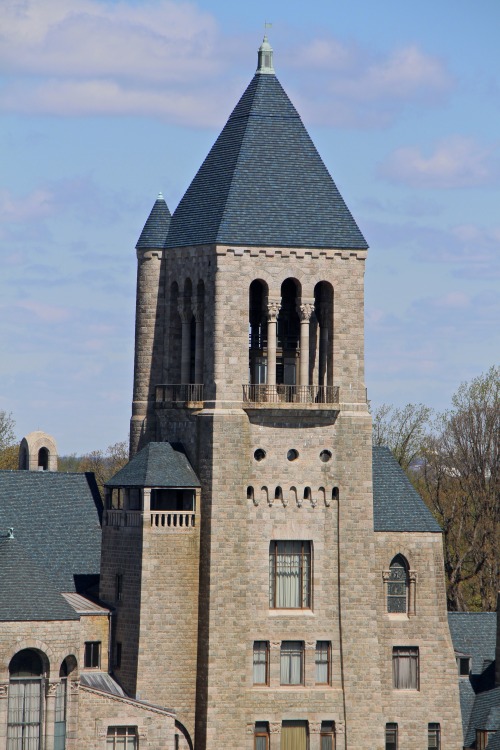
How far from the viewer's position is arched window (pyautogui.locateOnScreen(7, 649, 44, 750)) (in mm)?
76562

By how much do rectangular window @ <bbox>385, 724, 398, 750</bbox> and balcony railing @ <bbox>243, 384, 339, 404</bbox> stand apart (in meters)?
14.8

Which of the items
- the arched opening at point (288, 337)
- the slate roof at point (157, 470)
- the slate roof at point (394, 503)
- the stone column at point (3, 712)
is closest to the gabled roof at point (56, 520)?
the slate roof at point (157, 470)

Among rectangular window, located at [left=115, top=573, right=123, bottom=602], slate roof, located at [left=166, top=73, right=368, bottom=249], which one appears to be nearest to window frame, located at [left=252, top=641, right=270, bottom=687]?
A: rectangular window, located at [left=115, top=573, right=123, bottom=602]

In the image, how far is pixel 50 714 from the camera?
252 feet

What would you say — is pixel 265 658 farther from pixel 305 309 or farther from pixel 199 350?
pixel 305 309

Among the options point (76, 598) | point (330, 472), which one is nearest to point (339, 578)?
point (330, 472)

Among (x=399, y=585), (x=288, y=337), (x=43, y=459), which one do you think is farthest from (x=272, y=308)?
(x=43, y=459)

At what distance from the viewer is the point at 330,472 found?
83125 millimetres

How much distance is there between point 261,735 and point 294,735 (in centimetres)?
141

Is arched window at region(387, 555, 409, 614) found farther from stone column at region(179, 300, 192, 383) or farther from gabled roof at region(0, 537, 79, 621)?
gabled roof at region(0, 537, 79, 621)

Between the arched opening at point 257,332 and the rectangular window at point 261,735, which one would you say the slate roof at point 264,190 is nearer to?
the arched opening at point 257,332

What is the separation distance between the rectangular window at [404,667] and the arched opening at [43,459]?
20544mm

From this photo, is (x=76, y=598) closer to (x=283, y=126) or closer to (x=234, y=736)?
(x=234, y=736)

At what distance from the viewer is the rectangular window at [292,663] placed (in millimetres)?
82000
